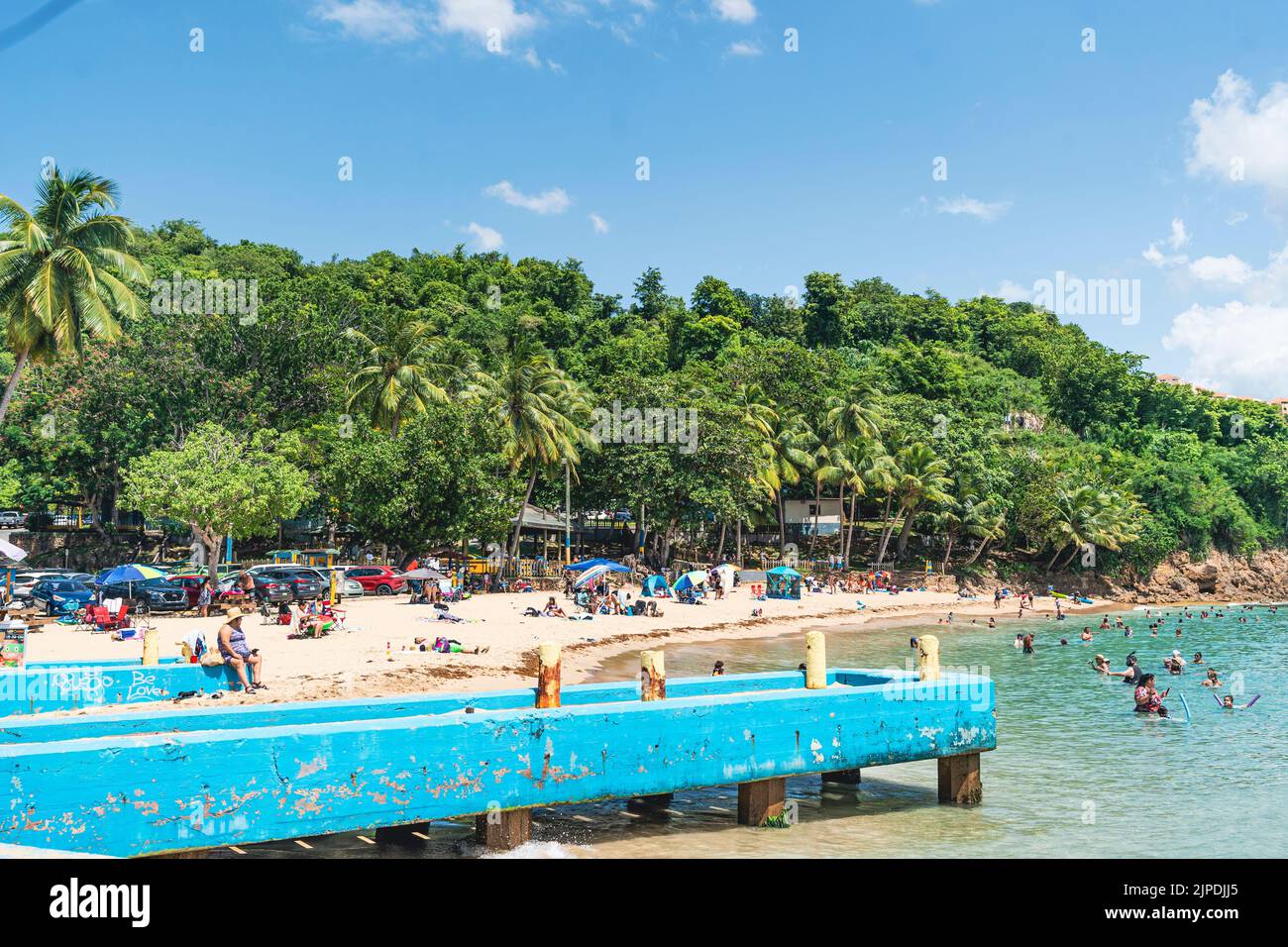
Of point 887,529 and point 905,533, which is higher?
point 887,529

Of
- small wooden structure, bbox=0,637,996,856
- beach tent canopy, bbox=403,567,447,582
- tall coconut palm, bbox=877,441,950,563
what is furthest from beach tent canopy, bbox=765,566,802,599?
small wooden structure, bbox=0,637,996,856

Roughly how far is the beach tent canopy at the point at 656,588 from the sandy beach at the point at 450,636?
153 centimetres

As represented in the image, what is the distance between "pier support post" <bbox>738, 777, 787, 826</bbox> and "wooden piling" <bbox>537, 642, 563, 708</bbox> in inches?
120

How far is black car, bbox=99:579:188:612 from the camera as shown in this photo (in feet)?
97.1

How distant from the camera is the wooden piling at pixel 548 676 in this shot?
423 inches

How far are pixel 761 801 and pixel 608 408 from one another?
42.9 m

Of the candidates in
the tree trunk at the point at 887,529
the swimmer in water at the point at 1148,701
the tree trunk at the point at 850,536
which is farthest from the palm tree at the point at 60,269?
the tree trunk at the point at 887,529

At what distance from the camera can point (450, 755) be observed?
Answer: 9.73 m

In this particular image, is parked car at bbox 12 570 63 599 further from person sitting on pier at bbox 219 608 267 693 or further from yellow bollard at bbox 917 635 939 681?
yellow bollard at bbox 917 635 939 681

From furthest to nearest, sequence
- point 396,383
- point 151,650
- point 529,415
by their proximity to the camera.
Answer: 1. point 396,383
2. point 529,415
3. point 151,650

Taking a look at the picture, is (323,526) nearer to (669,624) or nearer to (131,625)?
(669,624)

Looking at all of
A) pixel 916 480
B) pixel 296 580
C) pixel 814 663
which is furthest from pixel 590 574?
pixel 814 663

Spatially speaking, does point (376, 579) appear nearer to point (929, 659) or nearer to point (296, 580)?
point (296, 580)
